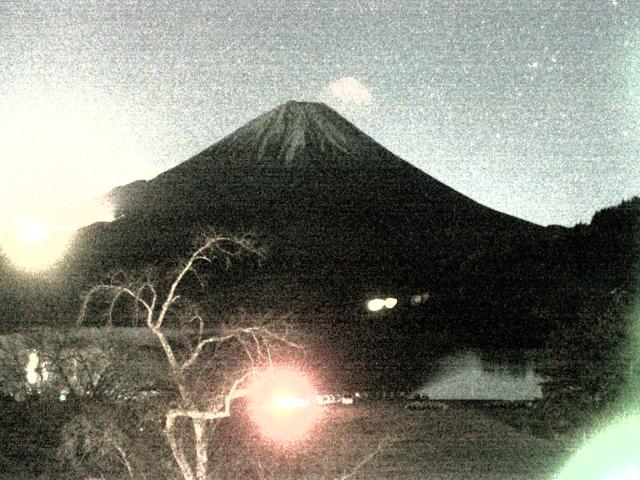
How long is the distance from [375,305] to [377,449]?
13.9 m

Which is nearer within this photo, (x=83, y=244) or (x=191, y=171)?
(x=83, y=244)

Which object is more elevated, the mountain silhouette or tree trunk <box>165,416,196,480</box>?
the mountain silhouette

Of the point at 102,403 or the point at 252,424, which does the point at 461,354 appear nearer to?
the point at 252,424

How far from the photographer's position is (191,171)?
67125mm

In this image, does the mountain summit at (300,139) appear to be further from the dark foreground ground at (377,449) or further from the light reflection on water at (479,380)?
the dark foreground ground at (377,449)

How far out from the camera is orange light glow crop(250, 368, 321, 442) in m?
13.9

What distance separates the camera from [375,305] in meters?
24.8

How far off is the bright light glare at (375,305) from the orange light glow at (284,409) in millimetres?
6823

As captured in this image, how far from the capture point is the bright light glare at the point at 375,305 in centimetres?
2425

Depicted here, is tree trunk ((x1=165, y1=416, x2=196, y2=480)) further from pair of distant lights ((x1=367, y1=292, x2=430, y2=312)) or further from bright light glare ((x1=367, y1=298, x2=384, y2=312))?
bright light glare ((x1=367, y1=298, x2=384, y2=312))

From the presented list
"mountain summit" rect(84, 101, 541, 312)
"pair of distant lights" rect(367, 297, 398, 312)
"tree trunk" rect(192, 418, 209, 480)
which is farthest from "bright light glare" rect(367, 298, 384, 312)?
"tree trunk" rect(192, 418, 209, 480)

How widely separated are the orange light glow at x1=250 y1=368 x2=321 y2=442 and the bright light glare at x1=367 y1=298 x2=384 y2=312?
269 inches

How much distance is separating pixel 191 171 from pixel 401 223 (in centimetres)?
2182

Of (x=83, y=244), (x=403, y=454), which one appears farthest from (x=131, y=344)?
(x=83, y=244)
